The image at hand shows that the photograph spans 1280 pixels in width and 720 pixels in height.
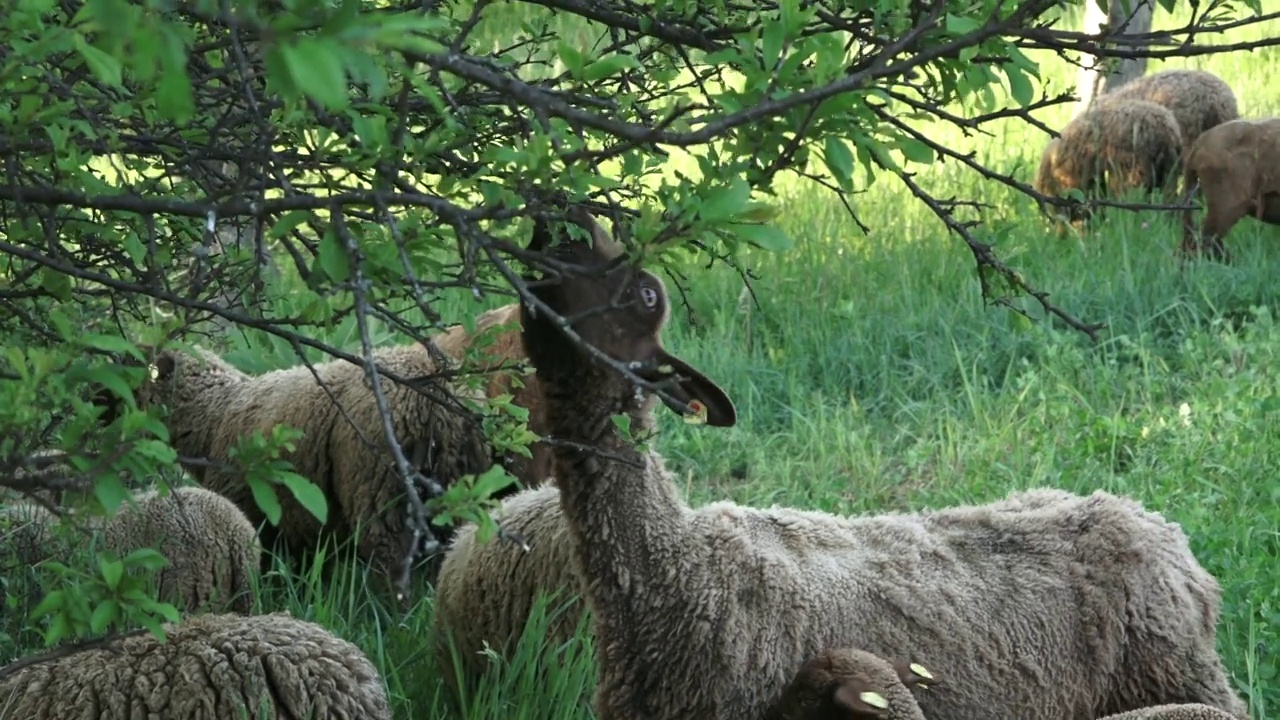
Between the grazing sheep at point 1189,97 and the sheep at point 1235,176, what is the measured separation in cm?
123

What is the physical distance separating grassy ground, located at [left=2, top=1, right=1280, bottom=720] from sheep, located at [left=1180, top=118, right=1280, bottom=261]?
0.61ft

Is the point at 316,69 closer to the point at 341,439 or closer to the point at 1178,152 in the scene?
the point at 341,439

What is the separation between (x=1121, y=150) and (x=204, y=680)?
8593mm

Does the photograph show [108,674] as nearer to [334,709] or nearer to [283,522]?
[334,709]

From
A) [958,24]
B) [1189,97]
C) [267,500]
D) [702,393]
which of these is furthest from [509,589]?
[1189,97]

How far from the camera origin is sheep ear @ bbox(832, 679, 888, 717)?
12.2 ft

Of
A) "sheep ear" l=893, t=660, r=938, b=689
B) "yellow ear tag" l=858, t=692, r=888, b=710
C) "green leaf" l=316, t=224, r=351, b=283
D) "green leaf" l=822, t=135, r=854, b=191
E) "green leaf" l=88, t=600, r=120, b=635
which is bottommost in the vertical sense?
"sheep ear" l=893, t=660, r=938, b=689

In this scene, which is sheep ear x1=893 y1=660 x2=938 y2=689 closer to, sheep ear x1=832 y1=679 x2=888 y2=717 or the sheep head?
sheep ear x1=832 y1=679 x2=888 y2=717

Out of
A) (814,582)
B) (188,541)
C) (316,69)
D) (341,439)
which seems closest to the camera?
(316,69)

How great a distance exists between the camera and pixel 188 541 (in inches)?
202

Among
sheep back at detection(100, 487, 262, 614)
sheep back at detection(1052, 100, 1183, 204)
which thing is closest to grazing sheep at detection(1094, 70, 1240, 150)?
sheep back at detection(1052, 100, 1183, 204)

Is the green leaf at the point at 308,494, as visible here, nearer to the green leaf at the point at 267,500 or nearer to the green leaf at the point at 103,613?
the green leaf at the point at 267,500

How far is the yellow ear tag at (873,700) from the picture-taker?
3721mm

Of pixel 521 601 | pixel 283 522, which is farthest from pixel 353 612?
pixel 283 522
